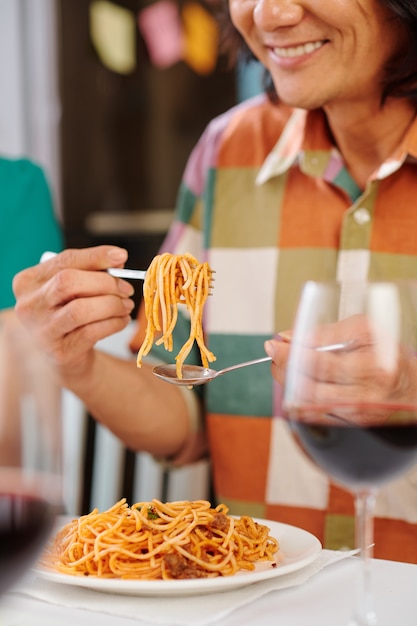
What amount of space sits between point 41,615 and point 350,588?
0.99ft

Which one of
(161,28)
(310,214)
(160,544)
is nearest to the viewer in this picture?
(160,544)

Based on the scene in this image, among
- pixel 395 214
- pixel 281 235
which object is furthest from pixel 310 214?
pixel 395 214

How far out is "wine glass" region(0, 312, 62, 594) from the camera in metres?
0.63

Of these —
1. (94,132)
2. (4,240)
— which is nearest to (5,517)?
(4,240)

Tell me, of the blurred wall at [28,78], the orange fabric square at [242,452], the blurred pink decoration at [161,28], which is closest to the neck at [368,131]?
the orange fabric square at [242,452]

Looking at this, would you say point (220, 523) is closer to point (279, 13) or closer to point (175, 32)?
point (279, 13)

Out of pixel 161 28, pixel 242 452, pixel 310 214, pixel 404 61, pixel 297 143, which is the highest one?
pixel 161 28

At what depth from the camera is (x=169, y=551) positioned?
3.13 feet

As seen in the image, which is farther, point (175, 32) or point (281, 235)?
point (175, 32)

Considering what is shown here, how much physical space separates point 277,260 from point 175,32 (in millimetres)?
2361

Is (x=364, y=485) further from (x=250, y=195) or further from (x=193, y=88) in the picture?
(x=193, y=88)

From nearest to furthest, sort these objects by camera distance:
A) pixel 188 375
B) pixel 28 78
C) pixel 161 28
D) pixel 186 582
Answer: pixel 186 582 < pixel 188 375 < pixel 28 78 < pixel 161 28

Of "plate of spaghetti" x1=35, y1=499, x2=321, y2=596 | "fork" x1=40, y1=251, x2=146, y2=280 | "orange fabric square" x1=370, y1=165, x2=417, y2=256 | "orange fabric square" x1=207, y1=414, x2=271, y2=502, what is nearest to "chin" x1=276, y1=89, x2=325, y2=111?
"orange fabric square" x1=370, y1=165, x2=417, y2=256

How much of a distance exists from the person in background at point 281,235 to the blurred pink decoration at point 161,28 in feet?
6.77
